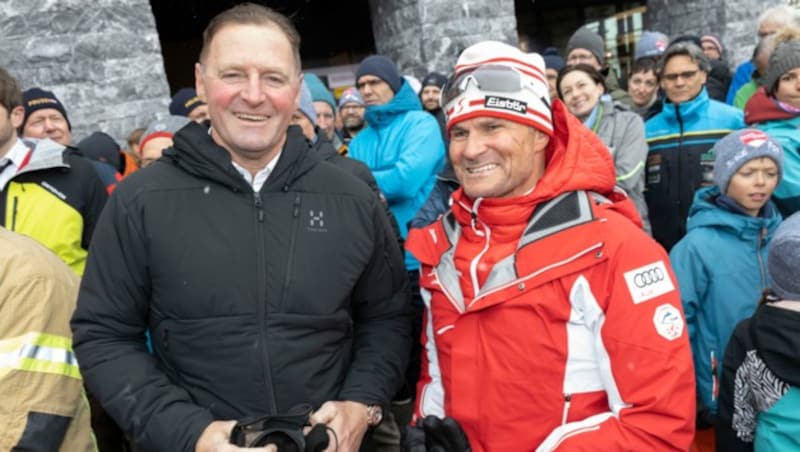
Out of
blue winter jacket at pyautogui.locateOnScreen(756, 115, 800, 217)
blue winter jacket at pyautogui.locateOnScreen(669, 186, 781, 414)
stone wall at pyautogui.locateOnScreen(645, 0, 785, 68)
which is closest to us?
blue winter jacket at pyautogui.locateOnScreen(669, 186, 781, 414)

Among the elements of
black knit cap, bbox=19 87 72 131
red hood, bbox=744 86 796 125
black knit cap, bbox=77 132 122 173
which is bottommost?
red hood, bbox=744 86 796 125

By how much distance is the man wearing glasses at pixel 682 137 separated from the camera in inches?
151

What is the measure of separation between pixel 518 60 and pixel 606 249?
0.63 meters

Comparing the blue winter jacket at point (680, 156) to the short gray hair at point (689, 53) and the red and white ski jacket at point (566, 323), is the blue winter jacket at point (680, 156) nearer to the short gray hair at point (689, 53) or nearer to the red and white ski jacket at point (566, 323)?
the short gray hair at point (689, 53)

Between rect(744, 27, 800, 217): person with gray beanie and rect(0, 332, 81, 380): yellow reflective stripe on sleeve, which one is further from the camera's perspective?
rect(744, 27, 800, 217): person with gray beanie

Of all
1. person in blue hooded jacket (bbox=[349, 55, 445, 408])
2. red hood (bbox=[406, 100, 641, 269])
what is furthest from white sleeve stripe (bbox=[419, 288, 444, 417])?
person in blue hooded jacket (bbox=[349, 55, 445, 408])

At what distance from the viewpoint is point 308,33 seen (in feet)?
36.7

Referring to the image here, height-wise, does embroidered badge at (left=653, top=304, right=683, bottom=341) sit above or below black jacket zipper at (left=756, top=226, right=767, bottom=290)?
above

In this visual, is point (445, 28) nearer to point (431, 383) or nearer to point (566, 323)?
point (431, 383)

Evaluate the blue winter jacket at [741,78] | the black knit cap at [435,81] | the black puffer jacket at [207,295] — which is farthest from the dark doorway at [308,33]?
the black puffer jacket at [207,295]

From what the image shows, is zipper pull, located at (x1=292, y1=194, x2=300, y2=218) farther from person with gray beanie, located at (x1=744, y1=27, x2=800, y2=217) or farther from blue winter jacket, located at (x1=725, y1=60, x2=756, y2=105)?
blue winter jacket, located at (x1=725, y1=60, x2=756, y2=105)

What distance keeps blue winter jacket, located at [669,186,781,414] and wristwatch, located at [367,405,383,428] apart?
5.11ft

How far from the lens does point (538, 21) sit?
1259cm

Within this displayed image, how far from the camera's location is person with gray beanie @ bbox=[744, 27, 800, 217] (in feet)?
10.8
